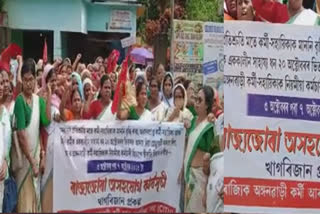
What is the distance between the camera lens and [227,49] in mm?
4758

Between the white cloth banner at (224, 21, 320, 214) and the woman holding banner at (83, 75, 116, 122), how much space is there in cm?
73

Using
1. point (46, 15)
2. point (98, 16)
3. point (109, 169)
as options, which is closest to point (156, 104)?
point (109, 169)

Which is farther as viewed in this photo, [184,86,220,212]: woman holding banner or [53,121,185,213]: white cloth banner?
[184,86,220,212]: woman holding banner

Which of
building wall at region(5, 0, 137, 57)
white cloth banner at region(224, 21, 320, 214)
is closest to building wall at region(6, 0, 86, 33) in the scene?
building wall at region(5, 0, 137, 57)

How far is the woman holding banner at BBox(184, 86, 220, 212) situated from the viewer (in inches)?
195

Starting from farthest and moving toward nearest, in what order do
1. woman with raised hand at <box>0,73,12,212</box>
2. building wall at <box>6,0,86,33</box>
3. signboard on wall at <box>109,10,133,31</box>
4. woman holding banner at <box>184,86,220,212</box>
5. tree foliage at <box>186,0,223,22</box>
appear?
tree foliage at <box>186,0,223,22</box> → building wall at <box>6,0,86,33</box> → signboard on wall at <box>109,10,133,31</box> → woman holding banner at <box>184,86,220,212</box> → woman with raised hand at <box>0,73,12,212</box>

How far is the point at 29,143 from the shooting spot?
15.3ft

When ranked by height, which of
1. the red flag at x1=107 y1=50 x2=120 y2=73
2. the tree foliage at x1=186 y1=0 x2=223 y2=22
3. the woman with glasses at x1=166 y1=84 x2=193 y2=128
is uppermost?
the tree foliage at x1=186 y1=0 x2=223 y2=22

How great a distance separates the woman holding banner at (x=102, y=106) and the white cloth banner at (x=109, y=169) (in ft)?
0.30

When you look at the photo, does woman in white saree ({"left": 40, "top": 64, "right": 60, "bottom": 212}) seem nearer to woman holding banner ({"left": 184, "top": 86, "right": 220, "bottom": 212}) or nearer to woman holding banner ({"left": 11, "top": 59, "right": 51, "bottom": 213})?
woman holding banner ({"left": 11, "top": 59, "right": 51, "bottom": 213})

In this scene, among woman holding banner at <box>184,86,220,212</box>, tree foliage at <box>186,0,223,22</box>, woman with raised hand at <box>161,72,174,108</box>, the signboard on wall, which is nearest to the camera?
woman holding banner at <box>184,86,220,212</box>

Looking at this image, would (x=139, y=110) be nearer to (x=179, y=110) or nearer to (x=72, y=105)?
(x=179, y=110)

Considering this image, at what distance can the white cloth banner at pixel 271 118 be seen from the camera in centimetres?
472

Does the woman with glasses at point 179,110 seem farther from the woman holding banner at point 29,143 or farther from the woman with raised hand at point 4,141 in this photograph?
the woman with raised hand at point 4,141
